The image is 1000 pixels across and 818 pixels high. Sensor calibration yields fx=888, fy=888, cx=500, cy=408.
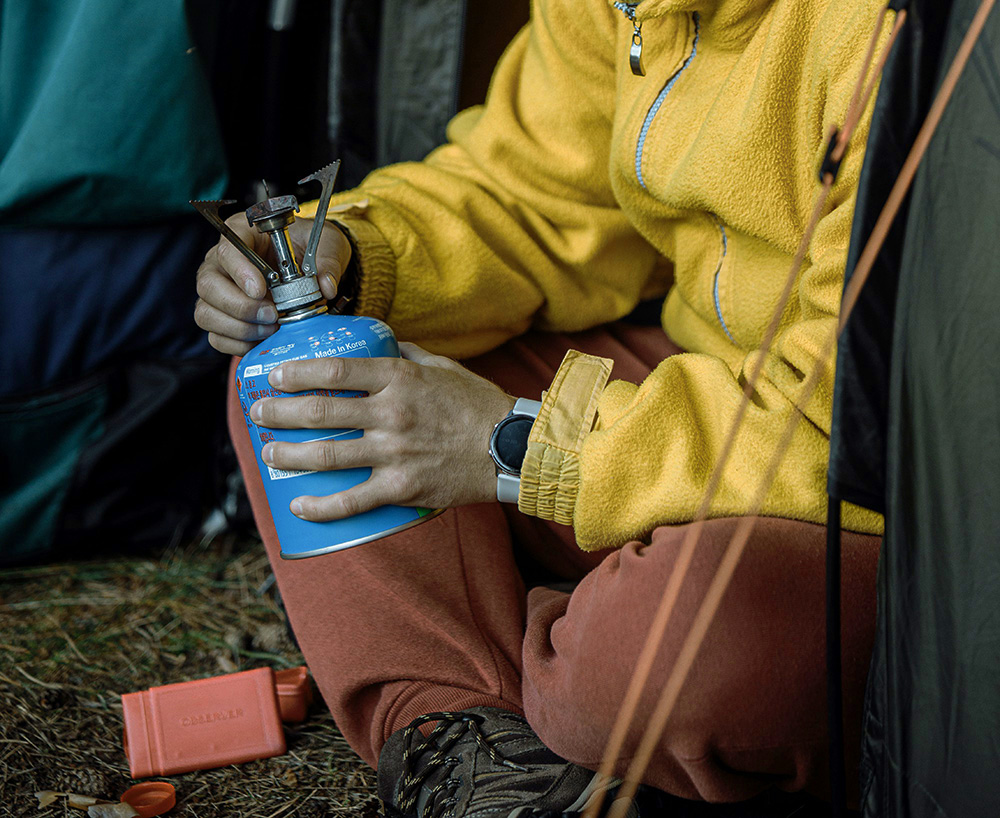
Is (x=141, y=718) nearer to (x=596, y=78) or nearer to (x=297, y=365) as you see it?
(x=297, y=365)

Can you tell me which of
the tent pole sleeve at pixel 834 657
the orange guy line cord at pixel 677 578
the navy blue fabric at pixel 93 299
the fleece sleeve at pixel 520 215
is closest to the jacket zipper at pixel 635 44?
the fleece sleeve at pixel 520 215

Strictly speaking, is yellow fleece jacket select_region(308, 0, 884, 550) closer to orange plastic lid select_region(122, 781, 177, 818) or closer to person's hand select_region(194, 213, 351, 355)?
person's hand select_region(194, 213, 351, 355)

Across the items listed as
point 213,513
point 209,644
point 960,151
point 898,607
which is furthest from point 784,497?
point 213,513

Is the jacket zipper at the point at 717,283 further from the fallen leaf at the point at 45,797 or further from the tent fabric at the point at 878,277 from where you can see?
the fallen leaf at the point at 45,797

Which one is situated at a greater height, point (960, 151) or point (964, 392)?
point (960, 151)

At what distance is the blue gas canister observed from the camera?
28.3 inches

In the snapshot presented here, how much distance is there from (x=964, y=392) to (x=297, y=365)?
47cm

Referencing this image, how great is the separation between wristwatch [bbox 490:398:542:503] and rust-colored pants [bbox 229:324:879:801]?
11cm

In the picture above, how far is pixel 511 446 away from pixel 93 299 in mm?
872

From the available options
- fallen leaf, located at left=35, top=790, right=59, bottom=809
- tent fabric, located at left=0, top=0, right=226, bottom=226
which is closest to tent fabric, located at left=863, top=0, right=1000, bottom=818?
fallen leaf, located at left=35, top=790, right=59, bottom=809

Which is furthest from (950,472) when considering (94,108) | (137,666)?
(94,108)

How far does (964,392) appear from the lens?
537 mm

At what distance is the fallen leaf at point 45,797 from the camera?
0.88m

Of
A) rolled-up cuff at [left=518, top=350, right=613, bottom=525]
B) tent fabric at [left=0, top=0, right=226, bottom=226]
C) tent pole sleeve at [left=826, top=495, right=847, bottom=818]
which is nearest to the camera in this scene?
tent pole sleeve at [left=826, top=495, right=847, bottom=818]
